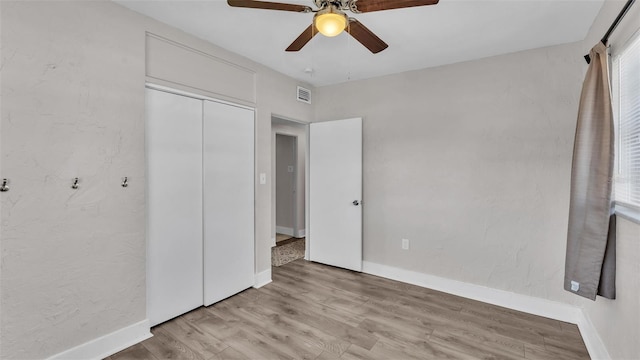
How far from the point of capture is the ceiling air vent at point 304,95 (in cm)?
379

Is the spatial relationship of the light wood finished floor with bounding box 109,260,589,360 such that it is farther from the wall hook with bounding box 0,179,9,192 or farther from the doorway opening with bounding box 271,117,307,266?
the doorway opening with bounding box 271,117,307,266

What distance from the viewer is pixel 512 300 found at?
2.77 m

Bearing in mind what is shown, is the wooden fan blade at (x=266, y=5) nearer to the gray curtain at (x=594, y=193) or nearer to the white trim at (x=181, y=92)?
the white trim at (x=181, y=92)

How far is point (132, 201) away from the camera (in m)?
2.17

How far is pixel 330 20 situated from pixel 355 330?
231 cm

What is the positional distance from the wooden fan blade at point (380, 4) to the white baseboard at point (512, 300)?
248 cm

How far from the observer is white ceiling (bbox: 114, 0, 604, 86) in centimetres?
207

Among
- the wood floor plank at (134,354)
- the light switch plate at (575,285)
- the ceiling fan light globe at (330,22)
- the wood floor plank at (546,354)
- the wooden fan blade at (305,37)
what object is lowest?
the wood floor plank at (546,354)

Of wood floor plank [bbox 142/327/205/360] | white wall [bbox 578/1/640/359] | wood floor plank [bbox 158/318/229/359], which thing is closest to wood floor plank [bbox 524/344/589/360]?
white wall [bbox 578/1/640/359]

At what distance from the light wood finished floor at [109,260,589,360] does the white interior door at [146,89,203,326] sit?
248 millimetres

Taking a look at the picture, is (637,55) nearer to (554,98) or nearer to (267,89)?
(554,98)

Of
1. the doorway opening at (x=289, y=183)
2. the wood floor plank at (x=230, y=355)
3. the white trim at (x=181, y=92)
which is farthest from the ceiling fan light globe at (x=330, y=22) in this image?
→ the doorway opening at (x=289, y=183)

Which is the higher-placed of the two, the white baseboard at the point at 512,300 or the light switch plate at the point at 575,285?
the light switch plate at the point at 575,285

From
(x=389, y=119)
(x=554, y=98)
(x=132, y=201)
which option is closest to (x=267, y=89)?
(x=389, y=119)
